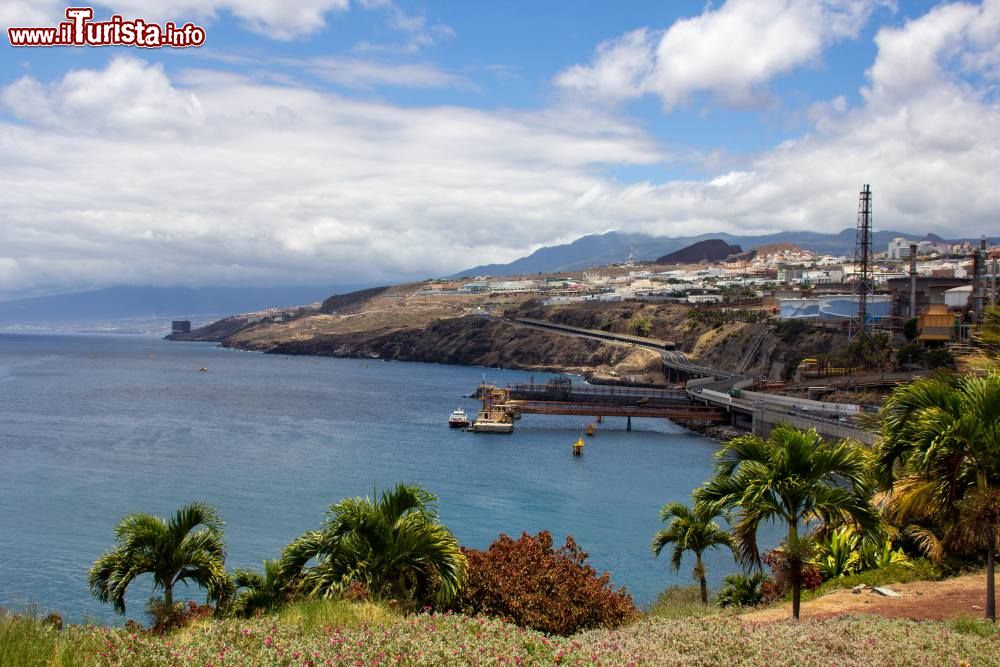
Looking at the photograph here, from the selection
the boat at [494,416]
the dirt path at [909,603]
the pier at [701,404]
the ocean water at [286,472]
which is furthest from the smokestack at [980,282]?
the dirt path at [909,603]

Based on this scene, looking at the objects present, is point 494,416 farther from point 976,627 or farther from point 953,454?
point 976,627

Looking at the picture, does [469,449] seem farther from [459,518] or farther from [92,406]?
[92,406]

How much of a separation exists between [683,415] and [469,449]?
806 inches

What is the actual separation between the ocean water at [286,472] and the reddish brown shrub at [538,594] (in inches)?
254

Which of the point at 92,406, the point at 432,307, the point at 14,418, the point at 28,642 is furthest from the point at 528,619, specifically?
the point at 432,307

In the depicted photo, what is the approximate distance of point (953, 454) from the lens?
1037cm

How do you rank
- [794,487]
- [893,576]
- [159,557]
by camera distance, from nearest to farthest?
[794,487], [159,557], [893,576]

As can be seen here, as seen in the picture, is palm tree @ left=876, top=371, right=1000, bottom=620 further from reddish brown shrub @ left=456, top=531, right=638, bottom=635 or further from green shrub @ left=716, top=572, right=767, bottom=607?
green shrub @ left=716, top=572, right=767, bottom=607

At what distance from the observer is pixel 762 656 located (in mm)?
8133

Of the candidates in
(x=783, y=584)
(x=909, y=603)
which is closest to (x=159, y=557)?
(x=783, y=584)

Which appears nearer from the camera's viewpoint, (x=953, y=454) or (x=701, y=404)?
(x=953, y=454)

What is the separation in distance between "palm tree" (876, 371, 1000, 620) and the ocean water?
40.5 feet

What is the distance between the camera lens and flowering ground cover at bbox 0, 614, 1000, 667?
7656mm

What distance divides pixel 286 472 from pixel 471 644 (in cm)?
3909
